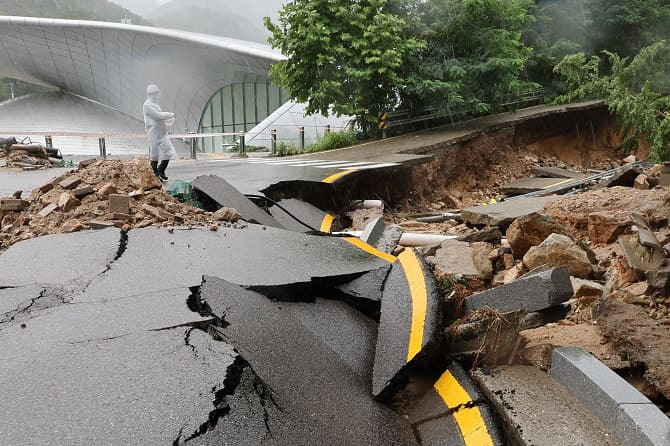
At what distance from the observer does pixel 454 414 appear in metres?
2.94

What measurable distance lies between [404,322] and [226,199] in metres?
3.70

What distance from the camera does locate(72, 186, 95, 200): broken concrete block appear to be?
559cm

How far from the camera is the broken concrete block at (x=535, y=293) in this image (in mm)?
3129

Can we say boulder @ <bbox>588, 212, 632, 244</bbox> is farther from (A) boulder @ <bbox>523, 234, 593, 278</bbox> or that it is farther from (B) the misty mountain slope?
(B) the misty mountain slope

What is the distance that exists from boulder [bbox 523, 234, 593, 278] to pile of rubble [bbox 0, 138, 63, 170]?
10.8 metres

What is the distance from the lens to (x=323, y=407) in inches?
108

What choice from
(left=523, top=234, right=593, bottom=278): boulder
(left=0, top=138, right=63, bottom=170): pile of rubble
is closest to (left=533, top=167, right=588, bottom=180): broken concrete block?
(left=523, top=234, right=593, bottom=278): boulder

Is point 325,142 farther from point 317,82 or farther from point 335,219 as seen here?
point 335,219

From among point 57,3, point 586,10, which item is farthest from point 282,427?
point 57,3

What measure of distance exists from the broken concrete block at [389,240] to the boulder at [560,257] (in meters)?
1.81

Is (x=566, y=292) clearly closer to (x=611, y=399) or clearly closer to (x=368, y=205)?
(x=611, y=399)

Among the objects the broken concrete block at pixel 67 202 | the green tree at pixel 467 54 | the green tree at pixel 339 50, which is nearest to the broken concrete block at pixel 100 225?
the broken concrete block at pixel 67 202

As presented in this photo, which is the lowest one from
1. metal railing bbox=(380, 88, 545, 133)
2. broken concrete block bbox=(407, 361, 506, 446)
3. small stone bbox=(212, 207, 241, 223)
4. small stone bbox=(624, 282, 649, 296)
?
broken concrete block bbox=(407, 361, 506, 446)

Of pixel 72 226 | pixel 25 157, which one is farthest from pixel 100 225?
pixel 25 157
